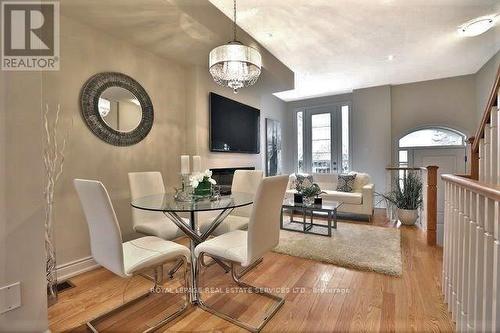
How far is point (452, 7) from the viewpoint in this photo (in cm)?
271

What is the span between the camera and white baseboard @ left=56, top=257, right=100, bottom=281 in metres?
2.25

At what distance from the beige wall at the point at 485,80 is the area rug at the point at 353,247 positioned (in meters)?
2.93

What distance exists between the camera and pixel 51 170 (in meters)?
2.13

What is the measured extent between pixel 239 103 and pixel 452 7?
122 inches

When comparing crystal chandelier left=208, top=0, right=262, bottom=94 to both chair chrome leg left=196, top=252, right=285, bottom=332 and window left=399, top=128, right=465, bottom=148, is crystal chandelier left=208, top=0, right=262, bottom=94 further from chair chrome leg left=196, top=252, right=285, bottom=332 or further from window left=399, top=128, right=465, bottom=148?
window left=399, top=128, right=465, bottom=148

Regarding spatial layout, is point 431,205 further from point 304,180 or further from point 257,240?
point 257,240

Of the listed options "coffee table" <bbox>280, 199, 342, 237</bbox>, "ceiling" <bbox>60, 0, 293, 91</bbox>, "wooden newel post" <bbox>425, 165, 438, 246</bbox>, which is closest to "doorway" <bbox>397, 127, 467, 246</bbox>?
"wooden newel post" <bbox>425, 165, 438, 246</bbox>

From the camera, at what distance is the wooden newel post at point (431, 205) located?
3059 millimetres

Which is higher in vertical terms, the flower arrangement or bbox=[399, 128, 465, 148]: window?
bbox=[399, 128, 465, 148]: window

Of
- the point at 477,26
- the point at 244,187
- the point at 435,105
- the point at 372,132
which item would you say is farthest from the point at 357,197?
the point at 435,105

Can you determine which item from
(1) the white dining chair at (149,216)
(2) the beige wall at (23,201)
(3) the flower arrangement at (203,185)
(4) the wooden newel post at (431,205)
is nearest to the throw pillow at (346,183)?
(4) the wooden newel post at (431,205)

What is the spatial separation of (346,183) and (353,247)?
6.74 ft

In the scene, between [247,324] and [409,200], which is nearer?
[247,324]

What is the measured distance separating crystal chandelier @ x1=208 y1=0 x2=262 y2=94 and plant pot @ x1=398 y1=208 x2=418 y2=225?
3.46 m
